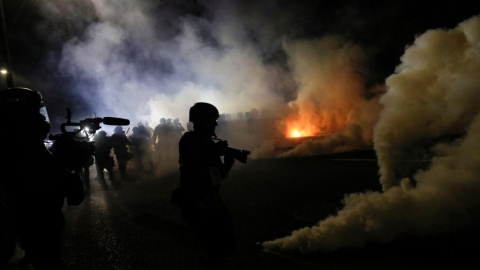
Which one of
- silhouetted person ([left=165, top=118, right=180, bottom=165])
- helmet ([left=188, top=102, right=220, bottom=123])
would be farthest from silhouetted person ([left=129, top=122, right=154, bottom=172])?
helmet ([left=188, top=102, right=220, bottom=123])

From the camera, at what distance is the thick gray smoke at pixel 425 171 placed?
3.74 meters

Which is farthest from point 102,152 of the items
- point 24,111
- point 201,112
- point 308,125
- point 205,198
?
point 308,125

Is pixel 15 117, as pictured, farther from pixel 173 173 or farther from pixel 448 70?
pixel 173 173

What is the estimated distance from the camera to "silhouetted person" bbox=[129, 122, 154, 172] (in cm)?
1276

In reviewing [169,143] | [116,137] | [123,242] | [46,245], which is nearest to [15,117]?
[46,245]

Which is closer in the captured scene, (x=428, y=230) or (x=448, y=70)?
(x=428, y=230)

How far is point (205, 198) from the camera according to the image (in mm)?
2660

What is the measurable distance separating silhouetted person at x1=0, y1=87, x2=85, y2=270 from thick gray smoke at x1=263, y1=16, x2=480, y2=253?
2547mm

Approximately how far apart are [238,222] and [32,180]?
3.41 metres

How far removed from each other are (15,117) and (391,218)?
13.4 feet

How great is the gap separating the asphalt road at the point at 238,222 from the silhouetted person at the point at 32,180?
66.6 inches

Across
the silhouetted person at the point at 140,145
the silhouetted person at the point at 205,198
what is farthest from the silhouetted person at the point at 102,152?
the silhouetted person at the point at 205,198

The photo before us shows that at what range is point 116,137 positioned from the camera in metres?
10.9

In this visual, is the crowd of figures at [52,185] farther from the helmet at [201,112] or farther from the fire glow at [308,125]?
the fire glow at [308,125]
